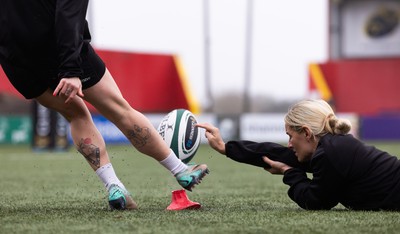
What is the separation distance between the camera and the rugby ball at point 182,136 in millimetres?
4461

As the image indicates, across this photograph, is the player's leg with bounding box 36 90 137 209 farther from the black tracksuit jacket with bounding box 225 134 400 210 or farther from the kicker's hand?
the black tracksuit jacket with bounding box 225 134 400 210

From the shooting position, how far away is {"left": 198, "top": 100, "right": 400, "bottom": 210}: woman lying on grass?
376cm

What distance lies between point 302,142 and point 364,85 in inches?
871

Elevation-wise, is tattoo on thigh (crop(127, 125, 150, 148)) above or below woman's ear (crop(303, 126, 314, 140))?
below

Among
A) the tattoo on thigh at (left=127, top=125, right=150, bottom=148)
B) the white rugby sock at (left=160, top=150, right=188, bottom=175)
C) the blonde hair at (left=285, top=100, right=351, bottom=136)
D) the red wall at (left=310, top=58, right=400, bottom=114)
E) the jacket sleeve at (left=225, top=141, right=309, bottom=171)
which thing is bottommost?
the red wall at (left=310, top=58, right=400, bottom=114)

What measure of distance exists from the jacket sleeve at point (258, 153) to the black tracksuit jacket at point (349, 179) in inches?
5.4

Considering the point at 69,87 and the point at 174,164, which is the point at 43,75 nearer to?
the point at 69,87

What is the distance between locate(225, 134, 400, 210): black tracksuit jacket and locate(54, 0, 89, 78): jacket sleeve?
1.22m

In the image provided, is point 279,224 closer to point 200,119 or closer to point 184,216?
point 184,216

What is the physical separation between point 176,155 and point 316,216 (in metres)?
1.04

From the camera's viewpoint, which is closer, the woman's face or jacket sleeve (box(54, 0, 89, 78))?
jacket sleeve (box(54, 0, 89, 78))

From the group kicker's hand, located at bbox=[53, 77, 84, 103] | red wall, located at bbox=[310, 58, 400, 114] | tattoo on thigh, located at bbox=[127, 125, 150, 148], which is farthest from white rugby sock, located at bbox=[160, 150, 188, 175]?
red wall, located at bbox=[310, 58, 400, 114]

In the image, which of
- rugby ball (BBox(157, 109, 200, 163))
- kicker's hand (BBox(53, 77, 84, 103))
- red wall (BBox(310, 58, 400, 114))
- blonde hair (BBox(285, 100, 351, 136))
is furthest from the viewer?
red wall (BBox(310, 58, 400, 114))

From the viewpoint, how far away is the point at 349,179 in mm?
3809
